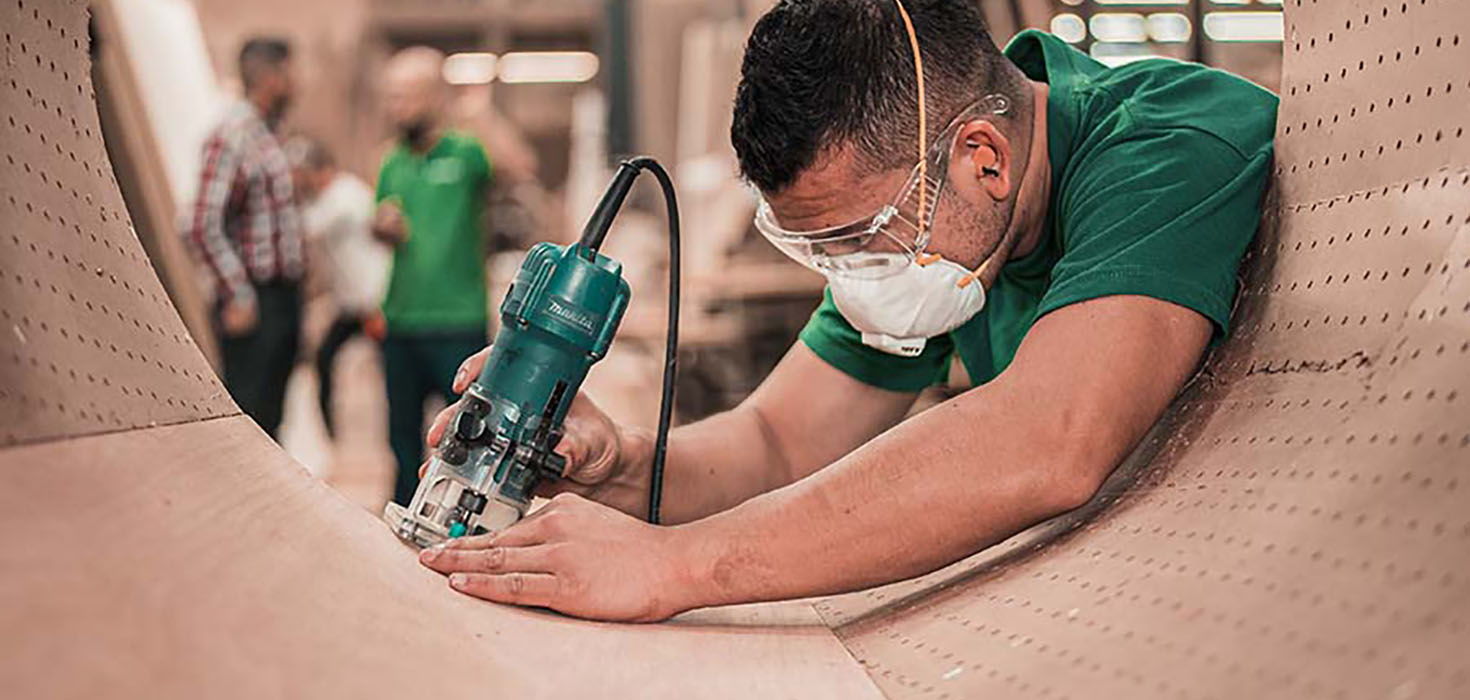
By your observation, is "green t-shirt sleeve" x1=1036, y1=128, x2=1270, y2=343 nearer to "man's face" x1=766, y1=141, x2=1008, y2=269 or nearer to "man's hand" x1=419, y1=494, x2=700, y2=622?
"man's face" x1=766, y1=141, x2=1008, y2=269

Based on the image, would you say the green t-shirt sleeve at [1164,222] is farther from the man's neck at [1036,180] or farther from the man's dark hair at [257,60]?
the man's dark hair at [257,60]

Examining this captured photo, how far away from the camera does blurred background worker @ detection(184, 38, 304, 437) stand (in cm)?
513

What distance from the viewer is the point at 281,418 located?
17.6 ft

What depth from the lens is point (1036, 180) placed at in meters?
1.75

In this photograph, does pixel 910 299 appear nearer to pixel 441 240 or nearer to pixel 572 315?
pixel 572 315

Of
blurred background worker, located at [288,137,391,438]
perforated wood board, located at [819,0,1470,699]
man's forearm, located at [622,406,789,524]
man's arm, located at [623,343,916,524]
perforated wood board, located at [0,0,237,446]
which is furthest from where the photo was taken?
blurred background worker, located at [288,137,391,438]

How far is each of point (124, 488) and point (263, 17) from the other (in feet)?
41.5

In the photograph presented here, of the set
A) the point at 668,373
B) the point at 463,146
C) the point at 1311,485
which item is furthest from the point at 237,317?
the point at 1311,485

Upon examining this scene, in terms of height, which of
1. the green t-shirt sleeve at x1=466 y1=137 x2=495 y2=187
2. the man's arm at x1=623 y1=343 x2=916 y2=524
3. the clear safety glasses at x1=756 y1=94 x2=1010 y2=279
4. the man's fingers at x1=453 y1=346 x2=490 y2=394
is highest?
the clear safety glasses at x1=756 y1=94 x2=1010 y2=279

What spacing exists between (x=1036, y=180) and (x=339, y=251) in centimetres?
555

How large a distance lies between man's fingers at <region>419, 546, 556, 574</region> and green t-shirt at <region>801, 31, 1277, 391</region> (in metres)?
0.58

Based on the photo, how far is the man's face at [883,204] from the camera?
1.65m

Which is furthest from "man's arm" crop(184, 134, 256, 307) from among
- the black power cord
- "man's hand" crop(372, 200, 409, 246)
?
the black power cord

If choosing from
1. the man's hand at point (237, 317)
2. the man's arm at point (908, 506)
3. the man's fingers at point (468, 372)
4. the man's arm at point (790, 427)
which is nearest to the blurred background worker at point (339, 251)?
the man's hand at point (237, 317)
